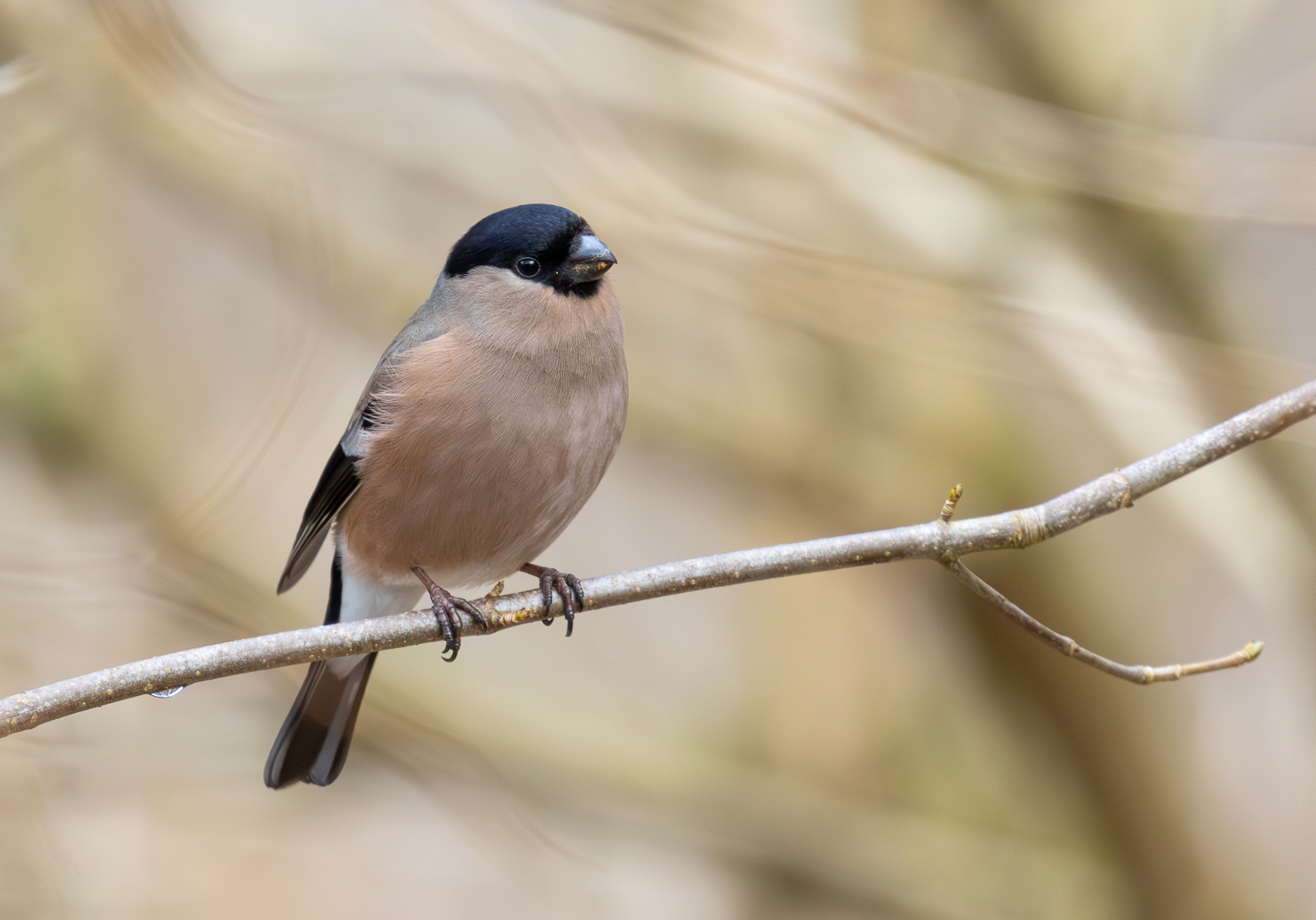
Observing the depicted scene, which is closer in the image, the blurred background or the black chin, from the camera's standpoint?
the black chin

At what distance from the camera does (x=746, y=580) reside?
1.92 m

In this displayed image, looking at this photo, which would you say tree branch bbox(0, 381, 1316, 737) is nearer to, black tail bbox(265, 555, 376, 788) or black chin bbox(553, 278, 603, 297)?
black chin bbox(553, 278, 603, 297)

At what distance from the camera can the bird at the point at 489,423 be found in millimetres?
2369

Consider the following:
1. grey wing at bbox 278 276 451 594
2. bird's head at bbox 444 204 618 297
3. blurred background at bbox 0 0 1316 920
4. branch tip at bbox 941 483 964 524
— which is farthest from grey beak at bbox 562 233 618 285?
blurred background at bbox 0 0 1316 920

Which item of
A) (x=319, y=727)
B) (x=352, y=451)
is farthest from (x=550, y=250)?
(x=319, y=727)

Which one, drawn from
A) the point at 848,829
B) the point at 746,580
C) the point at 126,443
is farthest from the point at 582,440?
the point at 848,829

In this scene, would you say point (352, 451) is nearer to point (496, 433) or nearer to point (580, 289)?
point (496, 433)

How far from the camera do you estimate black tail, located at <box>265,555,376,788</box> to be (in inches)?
110

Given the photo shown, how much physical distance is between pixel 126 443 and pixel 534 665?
5.90 ft

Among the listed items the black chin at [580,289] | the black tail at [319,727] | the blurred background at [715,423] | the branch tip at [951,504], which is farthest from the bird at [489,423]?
the blurred background at [715,423]

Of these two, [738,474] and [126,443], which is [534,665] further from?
[126,443]

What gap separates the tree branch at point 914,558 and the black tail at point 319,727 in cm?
98

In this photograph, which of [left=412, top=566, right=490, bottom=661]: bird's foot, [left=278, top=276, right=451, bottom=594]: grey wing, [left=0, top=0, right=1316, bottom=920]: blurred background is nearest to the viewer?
[left=412, top=566, right=490, bottom=661]: bird's foot

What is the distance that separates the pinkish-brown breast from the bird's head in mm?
43
